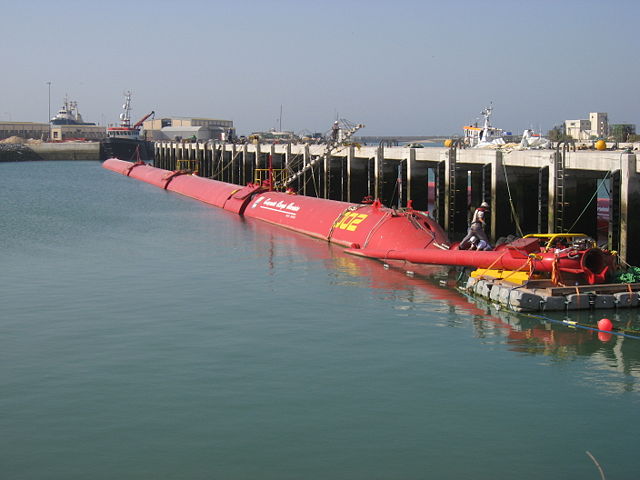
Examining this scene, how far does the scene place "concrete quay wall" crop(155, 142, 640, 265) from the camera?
29828 millimetres

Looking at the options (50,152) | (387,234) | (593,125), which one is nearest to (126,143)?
(50,152)

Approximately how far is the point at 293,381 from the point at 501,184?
2183 centimetres

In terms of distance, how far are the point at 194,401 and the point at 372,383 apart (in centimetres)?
449

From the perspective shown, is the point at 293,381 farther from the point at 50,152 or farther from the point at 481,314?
the point at 50,152

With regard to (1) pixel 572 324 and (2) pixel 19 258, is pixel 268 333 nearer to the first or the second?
(1) pixel 572 324

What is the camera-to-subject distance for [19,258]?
3928cm

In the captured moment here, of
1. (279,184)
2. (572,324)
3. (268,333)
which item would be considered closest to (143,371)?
(268,333)

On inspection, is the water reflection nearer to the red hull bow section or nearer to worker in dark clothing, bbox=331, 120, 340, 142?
the red hull bow section

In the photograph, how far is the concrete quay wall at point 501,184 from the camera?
1174 inches

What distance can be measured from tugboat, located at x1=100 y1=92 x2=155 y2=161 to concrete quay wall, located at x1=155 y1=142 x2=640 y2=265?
367 feet

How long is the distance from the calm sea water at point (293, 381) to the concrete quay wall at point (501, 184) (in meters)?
6.16

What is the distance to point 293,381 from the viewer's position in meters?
19.8

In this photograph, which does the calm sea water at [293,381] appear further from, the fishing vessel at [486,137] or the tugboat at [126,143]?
the tugboat at [126,143]

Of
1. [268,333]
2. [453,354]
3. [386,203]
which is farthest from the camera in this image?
[386,203]
